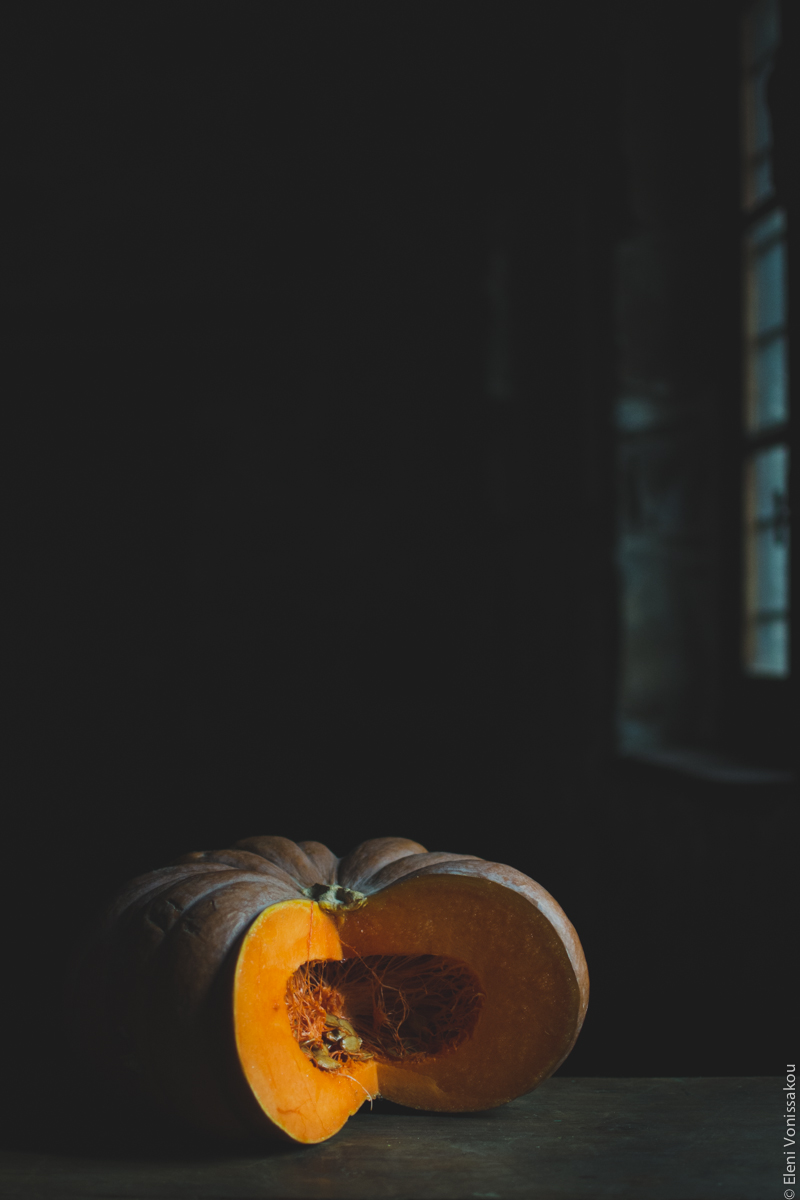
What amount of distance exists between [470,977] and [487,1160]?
147mm

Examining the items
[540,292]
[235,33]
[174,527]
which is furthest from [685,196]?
[174,527]

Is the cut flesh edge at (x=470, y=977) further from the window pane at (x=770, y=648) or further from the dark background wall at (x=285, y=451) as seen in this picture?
the dark background wall at (x=285, y=451)

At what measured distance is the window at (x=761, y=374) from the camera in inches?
70.5

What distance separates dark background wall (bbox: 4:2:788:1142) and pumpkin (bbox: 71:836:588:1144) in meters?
1.34

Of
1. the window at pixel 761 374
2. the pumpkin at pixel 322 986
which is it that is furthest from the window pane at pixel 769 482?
the pumpkin at pixel 322 986

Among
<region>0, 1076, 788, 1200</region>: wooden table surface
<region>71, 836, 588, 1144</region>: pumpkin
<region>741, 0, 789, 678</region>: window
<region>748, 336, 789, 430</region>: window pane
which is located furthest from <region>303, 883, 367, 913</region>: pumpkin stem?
<region>748, 336, 789, 430</region>: window pane

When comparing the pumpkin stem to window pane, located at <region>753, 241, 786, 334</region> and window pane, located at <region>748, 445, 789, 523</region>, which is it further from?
window pane, located at <region>753, 241, 786, 334</region>

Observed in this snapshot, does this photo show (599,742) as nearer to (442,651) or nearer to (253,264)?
(442,651)

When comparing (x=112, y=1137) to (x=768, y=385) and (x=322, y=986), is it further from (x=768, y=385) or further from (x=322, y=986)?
(x=768, y=385)

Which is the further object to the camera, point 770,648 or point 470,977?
point 770,648

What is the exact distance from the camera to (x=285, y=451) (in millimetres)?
2723

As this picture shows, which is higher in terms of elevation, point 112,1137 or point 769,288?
point 769,288

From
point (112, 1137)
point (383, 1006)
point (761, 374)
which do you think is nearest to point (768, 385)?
point (761, 374)

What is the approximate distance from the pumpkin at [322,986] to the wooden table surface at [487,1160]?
2 cm
